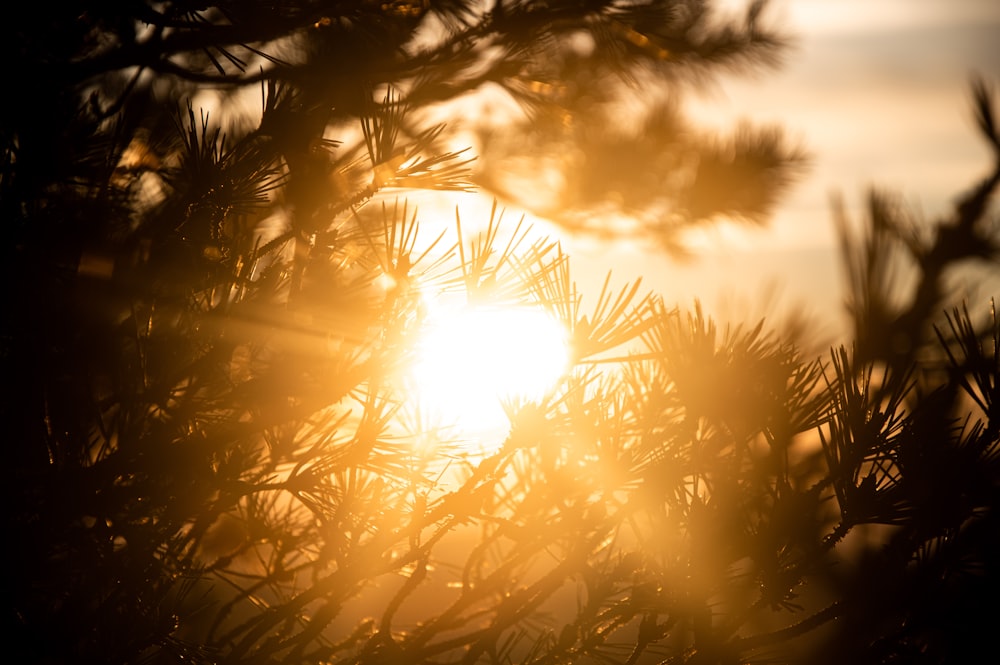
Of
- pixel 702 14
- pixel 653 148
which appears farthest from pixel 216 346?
pixel 653 148

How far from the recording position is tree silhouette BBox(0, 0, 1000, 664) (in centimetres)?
68

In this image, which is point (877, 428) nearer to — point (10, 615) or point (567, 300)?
point (567, 300)

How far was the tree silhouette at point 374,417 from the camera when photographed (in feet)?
2.24

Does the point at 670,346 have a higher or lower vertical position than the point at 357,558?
higher

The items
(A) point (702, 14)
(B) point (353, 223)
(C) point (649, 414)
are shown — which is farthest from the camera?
(A) point (702, 14)

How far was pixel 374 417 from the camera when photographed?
792 mm

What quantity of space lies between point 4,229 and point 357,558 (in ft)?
1.92

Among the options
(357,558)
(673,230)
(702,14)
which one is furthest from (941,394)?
(673,230)

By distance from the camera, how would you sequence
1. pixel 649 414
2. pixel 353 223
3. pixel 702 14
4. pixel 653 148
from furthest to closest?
pixel 653 148, pixel 702 14, pixel 353 223, pixel 649 414

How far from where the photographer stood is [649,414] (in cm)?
76

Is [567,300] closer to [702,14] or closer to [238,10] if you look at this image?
[238,10]

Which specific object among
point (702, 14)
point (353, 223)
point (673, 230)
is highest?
point (702, 14)

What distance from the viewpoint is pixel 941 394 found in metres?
0.68

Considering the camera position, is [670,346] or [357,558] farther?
[357,558]
